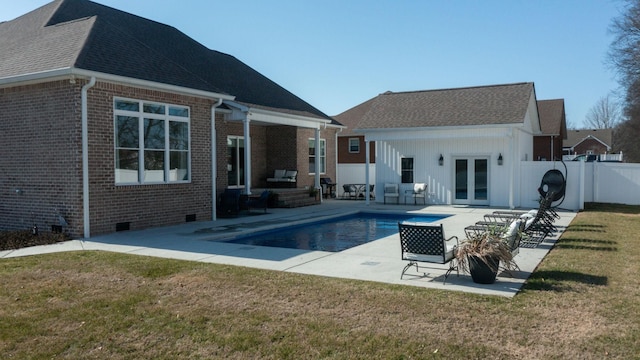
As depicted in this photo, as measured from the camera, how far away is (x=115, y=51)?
12.8m

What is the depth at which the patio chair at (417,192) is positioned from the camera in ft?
70.2

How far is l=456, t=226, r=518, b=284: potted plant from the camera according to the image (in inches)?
276

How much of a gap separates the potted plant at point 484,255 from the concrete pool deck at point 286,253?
0.16 meters

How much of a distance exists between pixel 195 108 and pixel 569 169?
46.2 feet

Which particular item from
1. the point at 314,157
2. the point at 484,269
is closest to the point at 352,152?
the point at 314,157

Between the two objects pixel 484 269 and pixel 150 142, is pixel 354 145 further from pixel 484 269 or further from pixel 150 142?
pixel 484 269

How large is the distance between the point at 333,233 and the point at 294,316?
8.27 meters

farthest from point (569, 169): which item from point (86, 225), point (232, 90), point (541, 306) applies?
point (86, 225)

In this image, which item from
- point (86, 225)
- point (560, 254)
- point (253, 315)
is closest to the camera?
point (253, 315)

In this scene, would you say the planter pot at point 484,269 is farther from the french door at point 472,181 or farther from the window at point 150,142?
the french door at point 472,181

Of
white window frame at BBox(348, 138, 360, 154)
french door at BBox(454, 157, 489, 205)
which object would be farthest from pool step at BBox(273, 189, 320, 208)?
white window frame at BBox(348, 138, 360, 154)

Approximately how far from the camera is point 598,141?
6806 cm

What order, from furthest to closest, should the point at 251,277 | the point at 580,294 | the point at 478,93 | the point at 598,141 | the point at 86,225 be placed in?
1. the point at 598,141
2. the point at 478,93
3. the point at 86,225
4. the point at 251,277
5. the point at 580,294

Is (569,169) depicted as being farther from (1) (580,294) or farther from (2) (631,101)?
(2) (631,101)
